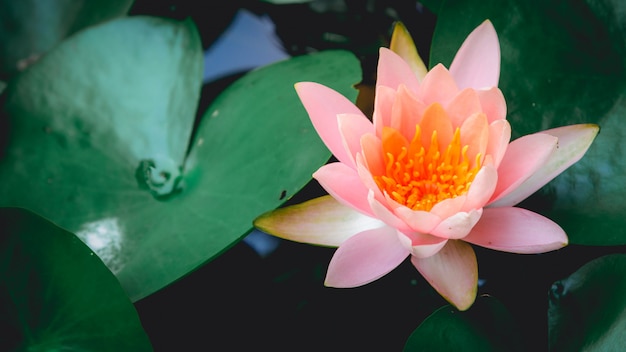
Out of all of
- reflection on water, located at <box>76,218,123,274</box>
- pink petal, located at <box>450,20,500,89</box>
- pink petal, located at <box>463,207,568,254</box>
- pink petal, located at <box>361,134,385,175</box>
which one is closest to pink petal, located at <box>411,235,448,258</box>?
pink petal, located at <box>463,207,568,254</box>

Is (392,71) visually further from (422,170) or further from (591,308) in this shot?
(591,308)

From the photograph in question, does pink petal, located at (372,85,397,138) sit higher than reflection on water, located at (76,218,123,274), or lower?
higher

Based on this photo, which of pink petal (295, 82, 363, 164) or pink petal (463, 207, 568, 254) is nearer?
pink petal (463, 207, 568, 254)

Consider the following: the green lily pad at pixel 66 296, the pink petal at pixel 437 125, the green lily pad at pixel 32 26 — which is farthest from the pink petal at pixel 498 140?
the green lily pad at pixel 32 26

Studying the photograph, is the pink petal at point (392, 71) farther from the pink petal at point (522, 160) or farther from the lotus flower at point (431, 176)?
the pink petal at point (522, 160)

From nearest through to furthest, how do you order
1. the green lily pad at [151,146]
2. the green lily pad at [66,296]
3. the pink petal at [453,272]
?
the pink petal at [453,272] → the green lily pad at [66,296] → the green lily pad at [151,146]

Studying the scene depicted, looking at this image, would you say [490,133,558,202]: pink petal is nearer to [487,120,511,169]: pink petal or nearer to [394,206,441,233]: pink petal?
[487,120,511,169]: pink petal

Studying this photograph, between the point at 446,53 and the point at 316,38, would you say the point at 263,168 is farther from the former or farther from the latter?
the point at 316,38
